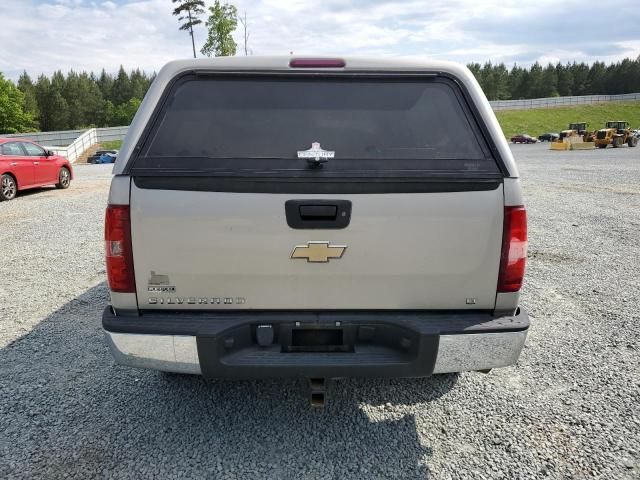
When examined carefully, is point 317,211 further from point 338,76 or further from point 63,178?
point 63,178

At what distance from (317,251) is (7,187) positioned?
12.9m

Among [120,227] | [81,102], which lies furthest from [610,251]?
[81,102]

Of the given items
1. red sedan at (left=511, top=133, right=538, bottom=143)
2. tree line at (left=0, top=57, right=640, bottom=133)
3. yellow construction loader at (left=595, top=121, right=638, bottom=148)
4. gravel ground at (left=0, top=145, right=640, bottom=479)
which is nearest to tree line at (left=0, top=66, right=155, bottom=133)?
A: tree line at (left=0, top=57, right=640, bottom=133)

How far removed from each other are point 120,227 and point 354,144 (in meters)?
1.29

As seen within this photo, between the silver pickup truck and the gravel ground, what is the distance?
0.58m

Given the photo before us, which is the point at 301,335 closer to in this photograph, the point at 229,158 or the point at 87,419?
the point at 229,158

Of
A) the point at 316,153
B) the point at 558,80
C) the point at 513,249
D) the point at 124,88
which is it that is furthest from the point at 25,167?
the point at 558,80

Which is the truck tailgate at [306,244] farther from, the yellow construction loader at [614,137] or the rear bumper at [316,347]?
the yellow construction loader at [614,137]

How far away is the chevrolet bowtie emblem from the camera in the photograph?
2316mm

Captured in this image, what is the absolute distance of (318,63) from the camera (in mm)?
2541

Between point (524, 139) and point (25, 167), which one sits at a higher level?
point (25, 167)

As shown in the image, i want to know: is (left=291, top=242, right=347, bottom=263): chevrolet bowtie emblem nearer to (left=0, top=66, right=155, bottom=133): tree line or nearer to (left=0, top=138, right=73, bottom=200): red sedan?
(left=0, top=138, right=73, bottom=200): red sedan

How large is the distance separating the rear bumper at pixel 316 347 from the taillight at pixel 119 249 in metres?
0.20

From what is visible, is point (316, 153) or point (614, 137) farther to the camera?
point (614, 137)
